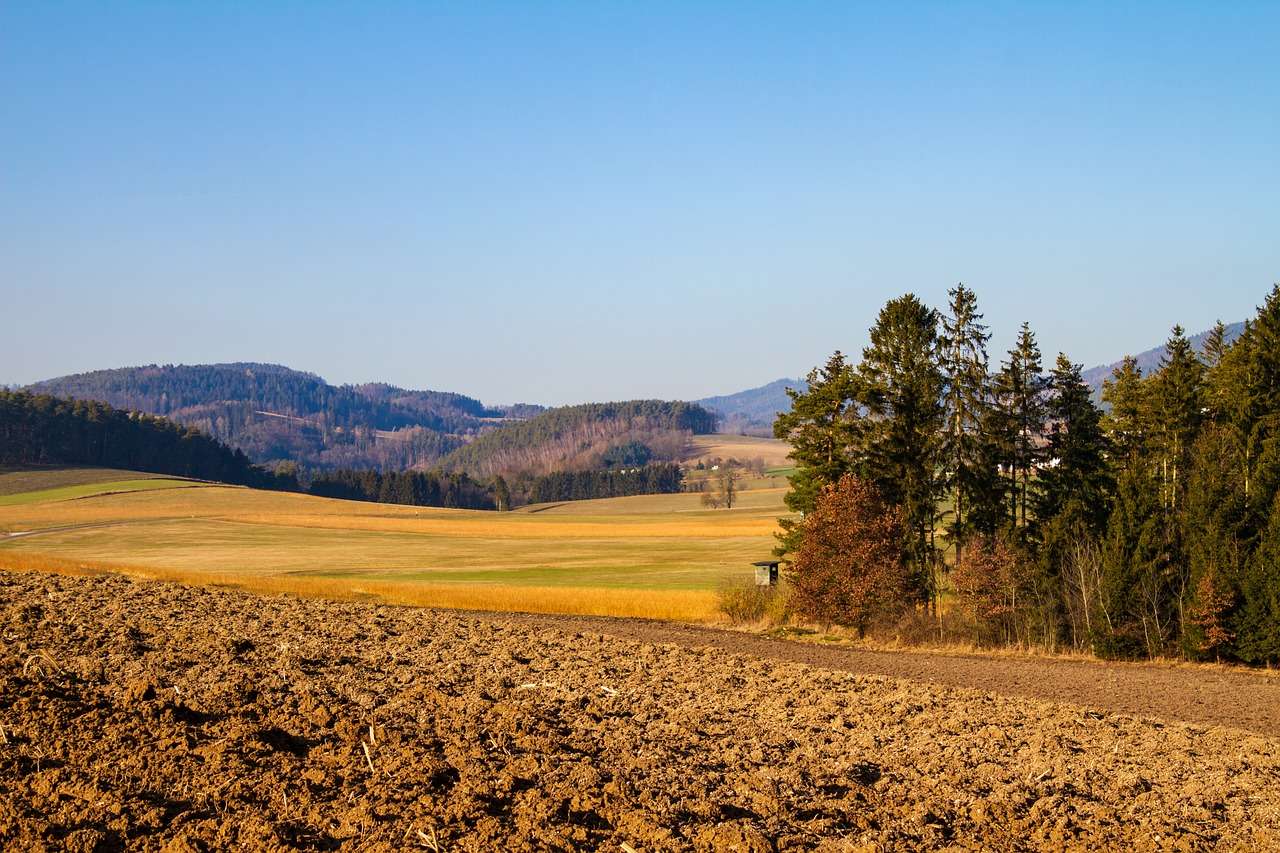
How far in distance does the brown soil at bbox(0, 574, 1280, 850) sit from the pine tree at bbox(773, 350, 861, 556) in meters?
21.9

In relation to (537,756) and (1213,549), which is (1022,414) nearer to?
(1213,549)

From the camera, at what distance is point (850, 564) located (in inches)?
1478

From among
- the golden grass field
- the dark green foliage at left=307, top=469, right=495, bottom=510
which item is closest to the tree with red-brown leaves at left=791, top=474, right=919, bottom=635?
the golden grass field

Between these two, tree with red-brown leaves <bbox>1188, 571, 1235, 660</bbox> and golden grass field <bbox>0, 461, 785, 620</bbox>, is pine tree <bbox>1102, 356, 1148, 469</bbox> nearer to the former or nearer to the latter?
tree with red-brown leaves <bbox>1188, 571, 1235, 660</bbox>

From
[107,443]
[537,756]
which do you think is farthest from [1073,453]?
[107,443]

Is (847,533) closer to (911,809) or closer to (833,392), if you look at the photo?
(833,392)

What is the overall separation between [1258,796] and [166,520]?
10564 centimetres

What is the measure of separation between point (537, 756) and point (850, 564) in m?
26.6

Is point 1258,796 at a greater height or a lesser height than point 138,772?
lesser

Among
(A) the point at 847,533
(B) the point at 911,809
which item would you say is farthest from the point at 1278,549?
(B) the point at 911,809

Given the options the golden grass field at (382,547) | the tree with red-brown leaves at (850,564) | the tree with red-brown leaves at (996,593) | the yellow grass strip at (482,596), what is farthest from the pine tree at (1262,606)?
the golden grass field at (382,547)

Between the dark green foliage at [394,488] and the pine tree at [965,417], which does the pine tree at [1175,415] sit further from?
the dark green foliage at [394,488]

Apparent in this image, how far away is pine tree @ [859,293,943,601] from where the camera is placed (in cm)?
4212

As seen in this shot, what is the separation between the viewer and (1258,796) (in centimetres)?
1283
